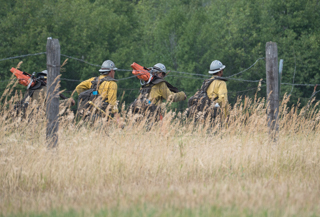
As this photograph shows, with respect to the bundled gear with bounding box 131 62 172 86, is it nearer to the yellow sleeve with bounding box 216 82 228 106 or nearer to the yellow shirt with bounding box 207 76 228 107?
the yellow shirt with bounding box 207 76 228 107


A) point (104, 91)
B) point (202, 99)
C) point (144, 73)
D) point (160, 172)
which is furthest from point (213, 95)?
point (160, 172)

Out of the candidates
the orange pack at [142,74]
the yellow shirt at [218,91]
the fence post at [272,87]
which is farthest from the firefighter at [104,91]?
the fence post at [272,87]

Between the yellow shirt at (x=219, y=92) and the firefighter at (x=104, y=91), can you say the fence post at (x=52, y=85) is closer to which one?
the firefighter at (x=104, y=91)

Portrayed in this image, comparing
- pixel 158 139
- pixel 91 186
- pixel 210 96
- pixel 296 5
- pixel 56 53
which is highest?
pixel 296 5

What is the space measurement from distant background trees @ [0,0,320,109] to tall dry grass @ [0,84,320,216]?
23.2m

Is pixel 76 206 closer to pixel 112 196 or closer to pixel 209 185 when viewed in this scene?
pixel 112 196

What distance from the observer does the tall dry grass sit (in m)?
4.51

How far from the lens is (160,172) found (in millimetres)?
5812

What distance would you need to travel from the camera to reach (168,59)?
41.3 metres

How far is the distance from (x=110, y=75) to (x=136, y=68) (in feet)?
1.79

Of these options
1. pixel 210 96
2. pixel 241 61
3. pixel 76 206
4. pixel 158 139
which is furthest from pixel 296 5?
pixel 76 206

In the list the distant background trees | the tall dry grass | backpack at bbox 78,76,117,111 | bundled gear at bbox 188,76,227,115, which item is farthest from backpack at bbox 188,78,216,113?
the distant background trees

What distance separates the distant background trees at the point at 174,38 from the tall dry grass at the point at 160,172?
76.2 ft

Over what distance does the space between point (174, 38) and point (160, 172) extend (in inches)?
1468
